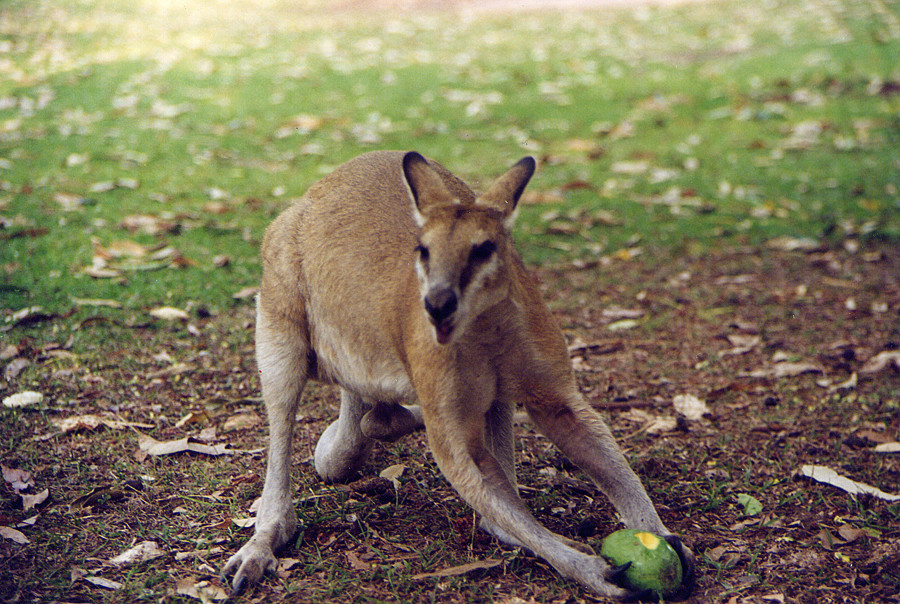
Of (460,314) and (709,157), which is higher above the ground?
(460,314)

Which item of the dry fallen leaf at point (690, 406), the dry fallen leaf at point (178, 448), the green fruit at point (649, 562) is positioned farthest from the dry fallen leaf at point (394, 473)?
the dry fallen leaf at point (690, 406)

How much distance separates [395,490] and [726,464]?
1.12m

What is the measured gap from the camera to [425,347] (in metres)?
2.37

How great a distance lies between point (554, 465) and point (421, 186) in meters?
1.19

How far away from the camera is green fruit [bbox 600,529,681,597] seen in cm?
220

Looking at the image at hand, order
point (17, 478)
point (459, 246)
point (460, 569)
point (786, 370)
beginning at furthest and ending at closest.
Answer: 1. point (786, 370)
2. point (17, 478)
3. point (460, 569)
4. point (459, 246)

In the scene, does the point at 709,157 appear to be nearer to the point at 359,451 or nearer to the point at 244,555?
the point at 359,451

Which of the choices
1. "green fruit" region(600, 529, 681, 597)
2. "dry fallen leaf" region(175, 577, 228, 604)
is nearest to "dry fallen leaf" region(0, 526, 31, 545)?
"dry fallen leaf" region(175, 577, 228, 604)

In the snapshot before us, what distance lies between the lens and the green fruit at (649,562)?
2.20 m

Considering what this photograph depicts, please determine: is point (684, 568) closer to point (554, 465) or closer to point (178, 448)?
point (554, 465)

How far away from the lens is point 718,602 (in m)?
2.26

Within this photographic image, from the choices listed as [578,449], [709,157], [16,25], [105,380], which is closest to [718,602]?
[578,449]

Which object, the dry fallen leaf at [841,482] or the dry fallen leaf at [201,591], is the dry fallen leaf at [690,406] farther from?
the dry fallen leaf at [201,591]

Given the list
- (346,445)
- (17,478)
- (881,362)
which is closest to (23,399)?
(17,478)
